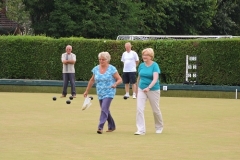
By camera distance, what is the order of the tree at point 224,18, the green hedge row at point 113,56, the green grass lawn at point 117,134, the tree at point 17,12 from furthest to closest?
the tree at point 224,18
the tree at point 17,12
the green hedge row at point 113,56
the green grass lawn at point 117,134

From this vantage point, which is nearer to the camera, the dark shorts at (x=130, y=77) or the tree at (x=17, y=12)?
the dark shorts at (x=130, y=77)

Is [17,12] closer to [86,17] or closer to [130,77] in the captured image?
[86,17]

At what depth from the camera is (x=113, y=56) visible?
102 ft

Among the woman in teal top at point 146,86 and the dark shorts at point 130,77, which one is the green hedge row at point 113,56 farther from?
the woman in teal top at point 146,86

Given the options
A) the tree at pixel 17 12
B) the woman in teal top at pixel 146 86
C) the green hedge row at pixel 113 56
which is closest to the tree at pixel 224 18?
the tree at pixel 17 12

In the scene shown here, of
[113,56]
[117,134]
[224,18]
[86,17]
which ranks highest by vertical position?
[224,18]

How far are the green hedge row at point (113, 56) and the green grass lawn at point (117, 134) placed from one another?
658 centimetres

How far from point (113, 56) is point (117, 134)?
644 inches

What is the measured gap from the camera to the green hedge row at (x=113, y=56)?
29.3 metres

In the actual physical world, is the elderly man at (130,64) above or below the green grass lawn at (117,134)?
above

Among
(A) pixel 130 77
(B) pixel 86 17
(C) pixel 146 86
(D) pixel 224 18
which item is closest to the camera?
(C) pixel 146 86

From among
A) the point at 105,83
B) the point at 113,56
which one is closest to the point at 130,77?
the point at 113,56

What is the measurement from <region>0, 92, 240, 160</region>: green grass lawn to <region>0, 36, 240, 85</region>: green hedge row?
259 inches

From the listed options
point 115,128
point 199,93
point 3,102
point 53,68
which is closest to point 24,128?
point 115,128
